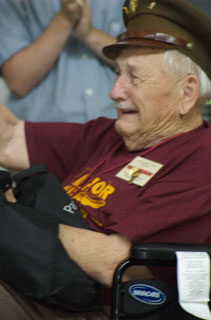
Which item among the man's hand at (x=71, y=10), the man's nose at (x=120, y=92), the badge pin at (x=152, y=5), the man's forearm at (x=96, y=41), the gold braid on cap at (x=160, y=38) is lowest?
the man's nose at (x=120, y=92)

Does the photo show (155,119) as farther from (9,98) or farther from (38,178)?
(9,98)

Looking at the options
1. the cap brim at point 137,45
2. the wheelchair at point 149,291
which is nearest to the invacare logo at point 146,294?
the wheelchair at point 149,291

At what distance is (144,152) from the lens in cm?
156

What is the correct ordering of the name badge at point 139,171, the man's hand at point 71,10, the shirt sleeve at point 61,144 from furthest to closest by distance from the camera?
1. the man's hand at point 71,10
2. the shirt sleeve at point 61,144
3. the name badge at point 139,171

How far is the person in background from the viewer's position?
78.3 inches

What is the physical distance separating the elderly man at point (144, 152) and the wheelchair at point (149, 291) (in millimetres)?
69

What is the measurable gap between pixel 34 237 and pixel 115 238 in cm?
24

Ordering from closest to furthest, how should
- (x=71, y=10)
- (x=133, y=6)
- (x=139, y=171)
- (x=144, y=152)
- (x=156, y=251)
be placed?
(x=156, y=251) → (x=139, y=171) → (x=144, y=152) → (x=133, y=6) → (x=71, y=10)

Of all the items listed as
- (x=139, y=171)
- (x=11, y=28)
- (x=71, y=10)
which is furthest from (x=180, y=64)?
(x=11, y=28)

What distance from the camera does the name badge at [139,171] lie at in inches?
56.2

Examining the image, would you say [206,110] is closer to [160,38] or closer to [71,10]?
[160,38]

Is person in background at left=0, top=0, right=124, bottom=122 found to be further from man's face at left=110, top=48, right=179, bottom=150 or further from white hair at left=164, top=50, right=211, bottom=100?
white hair at left=164, top=50, right=211, bottom=100

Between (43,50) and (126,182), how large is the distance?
2.75ft

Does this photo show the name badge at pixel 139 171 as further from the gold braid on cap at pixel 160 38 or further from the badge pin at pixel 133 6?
the badge pin at pixel 133 6
